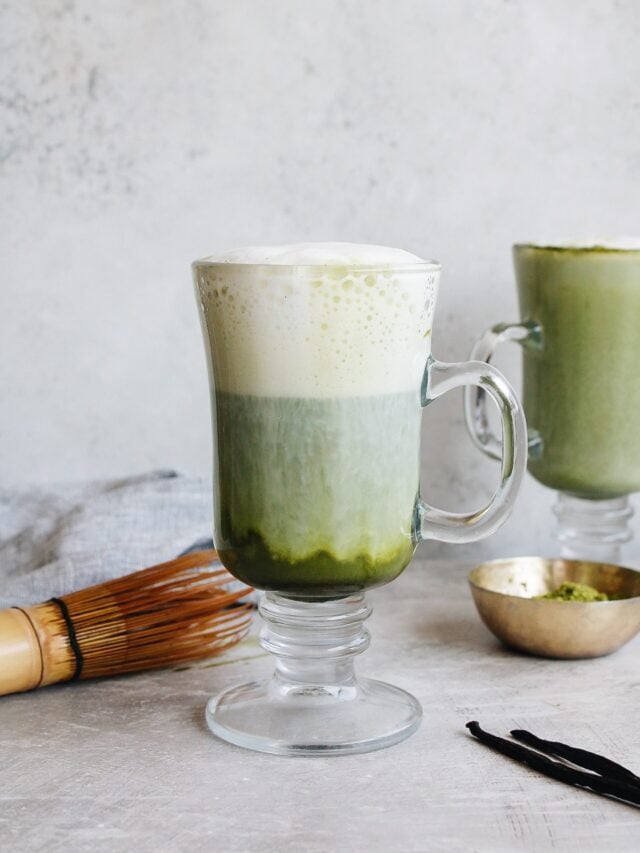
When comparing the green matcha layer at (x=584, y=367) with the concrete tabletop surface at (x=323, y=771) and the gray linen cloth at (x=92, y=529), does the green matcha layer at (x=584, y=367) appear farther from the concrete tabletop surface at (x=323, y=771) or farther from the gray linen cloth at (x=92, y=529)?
the gray linen cloth at (x=92, y=529)

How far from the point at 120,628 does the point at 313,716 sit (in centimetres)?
23

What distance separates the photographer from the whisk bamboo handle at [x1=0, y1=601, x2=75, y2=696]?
1078 millimetres

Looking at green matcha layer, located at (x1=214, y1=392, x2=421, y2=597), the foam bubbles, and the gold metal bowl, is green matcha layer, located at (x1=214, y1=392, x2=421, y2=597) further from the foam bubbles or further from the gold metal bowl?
the gold metal bowl

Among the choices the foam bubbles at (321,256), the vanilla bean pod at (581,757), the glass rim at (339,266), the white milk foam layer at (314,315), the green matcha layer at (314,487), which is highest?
the foam bubbles at (321,256)

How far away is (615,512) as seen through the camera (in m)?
1.52

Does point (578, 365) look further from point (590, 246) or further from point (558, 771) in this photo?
point (558, 771)

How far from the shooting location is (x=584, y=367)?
1.38m

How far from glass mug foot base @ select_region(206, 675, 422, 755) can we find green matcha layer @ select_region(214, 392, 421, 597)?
4.6 inches

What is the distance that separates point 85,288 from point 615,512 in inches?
31.3

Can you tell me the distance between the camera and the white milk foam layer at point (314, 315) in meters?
0.94

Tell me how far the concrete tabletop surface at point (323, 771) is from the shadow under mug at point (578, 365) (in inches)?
10.1

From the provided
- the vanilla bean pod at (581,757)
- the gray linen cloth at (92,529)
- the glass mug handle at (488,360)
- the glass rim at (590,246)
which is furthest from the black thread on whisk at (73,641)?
the glass rim at (590,246)

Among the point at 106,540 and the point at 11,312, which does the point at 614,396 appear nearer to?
the point at 106,540

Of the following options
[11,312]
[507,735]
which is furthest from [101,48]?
[507,735]
